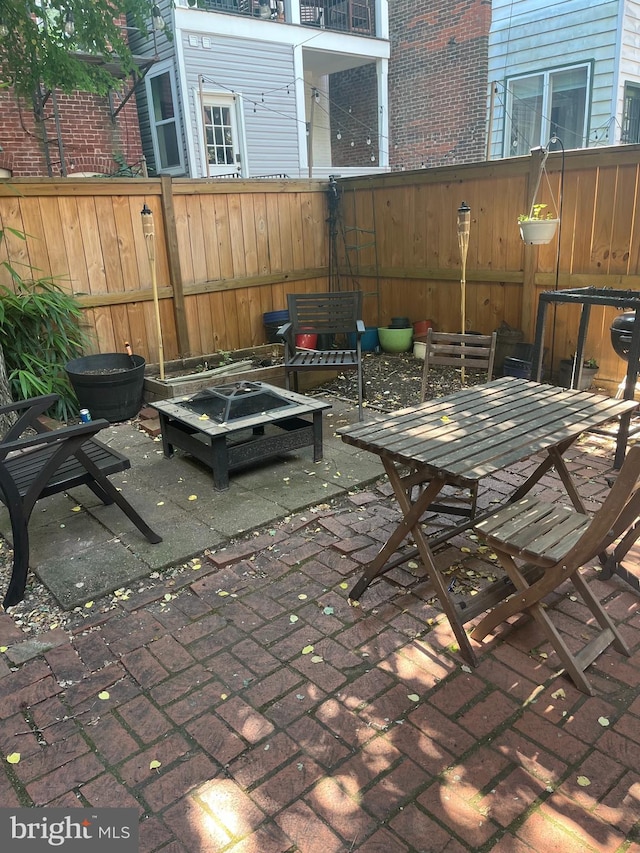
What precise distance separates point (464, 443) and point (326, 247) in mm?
5511

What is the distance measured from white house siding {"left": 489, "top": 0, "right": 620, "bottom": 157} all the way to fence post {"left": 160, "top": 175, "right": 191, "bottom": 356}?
4.81 meters

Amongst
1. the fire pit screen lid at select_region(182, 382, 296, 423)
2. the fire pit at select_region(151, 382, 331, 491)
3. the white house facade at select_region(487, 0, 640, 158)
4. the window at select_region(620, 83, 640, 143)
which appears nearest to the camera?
the fire pit at select_region(151, 382, 331, 491)

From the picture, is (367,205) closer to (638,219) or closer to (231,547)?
(638,219)

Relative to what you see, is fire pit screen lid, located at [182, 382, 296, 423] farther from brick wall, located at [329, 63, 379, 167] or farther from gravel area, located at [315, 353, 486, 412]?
brick wall, located at [329, 63, 379, 167]

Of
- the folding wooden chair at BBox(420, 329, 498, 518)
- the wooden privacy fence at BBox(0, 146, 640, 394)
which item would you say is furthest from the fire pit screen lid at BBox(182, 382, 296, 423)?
the wooden privacy fence at BBox(0, 146, 640, 394)

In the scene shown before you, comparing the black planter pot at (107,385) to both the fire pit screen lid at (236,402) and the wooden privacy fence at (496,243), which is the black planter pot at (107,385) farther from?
the wooden privacy fence at (496,243)

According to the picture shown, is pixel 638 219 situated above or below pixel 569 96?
below

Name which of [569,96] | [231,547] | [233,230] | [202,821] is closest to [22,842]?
[202,821]

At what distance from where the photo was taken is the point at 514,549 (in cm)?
220

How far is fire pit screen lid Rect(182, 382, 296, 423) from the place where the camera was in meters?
3.90

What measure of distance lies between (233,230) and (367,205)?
162 centimetres

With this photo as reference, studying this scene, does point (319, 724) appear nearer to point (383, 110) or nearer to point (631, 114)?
point (631, 114)

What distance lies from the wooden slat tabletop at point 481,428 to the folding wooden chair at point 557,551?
0.81 feet

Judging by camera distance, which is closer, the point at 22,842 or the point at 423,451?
the point at 22,842
